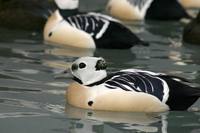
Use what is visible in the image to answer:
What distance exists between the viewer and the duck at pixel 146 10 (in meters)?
15.9

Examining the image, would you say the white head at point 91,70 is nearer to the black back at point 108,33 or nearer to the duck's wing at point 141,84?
the duck's wing at point 141,84

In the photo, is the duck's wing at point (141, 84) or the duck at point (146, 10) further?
the duck at point (146, 10)

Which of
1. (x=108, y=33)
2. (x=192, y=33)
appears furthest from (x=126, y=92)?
(x=192, y=33)

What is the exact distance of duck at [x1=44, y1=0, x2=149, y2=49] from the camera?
12.5 metres

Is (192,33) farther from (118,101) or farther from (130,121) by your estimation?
(130,121)

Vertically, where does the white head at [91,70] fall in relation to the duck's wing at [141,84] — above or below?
above

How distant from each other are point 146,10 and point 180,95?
7.62 m

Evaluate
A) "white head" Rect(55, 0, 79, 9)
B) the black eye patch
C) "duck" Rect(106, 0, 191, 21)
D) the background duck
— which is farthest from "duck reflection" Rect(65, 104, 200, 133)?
"duck" Rect(106, 0, 191, 21)

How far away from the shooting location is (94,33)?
12.6 m

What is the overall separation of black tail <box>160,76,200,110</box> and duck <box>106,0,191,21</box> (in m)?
7.38

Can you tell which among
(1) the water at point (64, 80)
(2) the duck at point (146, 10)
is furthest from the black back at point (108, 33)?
(2) the duck at point (146, 10)

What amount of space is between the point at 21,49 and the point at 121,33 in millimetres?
1615

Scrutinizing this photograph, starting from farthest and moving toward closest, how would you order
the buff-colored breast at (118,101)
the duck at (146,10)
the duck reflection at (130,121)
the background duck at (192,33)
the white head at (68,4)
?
the duck at (146,10)
the background duck at (192,33)
the white head at (68,4)
the buff-colored breast at (118,101)
the duck reflection at (130,121)

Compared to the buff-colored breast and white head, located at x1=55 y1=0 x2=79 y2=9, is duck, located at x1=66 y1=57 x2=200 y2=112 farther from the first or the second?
white head, located at x1=55 y1=0 x2=79 y2=9
